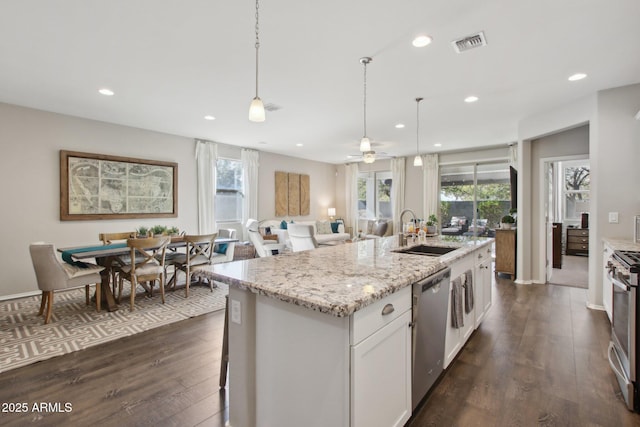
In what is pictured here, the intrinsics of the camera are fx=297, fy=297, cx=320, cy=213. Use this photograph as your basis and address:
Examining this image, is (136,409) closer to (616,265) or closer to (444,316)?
(444,316)

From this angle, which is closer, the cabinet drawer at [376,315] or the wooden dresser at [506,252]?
the cabinet drawer at [376,315]

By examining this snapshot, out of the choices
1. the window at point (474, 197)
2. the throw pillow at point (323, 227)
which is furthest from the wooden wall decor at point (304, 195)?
the window at point (474, 197)

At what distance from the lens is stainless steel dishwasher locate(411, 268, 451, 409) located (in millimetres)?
1701

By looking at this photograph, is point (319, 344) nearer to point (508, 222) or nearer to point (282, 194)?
point (508, 222)

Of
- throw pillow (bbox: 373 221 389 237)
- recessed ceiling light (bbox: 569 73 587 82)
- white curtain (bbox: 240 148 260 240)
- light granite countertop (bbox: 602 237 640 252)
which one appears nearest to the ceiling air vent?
recessed ceiling light (bbox: 569 73 587 82)

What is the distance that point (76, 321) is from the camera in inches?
131

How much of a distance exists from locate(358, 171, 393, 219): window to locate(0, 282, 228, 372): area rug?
591 centimetres

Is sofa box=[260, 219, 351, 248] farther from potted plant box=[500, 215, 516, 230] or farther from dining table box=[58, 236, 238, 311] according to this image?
potted plant box=[500, 215, 516, 230]

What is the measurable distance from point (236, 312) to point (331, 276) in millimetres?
560

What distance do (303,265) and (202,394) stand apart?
1.14 m

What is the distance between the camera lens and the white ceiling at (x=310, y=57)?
2.16 m

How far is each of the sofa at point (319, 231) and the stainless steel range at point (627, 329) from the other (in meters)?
4.59

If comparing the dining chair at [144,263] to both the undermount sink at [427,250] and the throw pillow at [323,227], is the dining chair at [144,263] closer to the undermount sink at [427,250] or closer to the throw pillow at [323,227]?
the undermount sink at [427,250]

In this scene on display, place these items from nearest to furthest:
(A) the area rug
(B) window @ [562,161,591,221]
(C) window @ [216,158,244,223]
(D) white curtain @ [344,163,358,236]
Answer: (A) the area rug, (C) window @ [216,158,244,223], (B) window @ [562,161,591,221], (D) white curtain @ [344,163,358,236]
